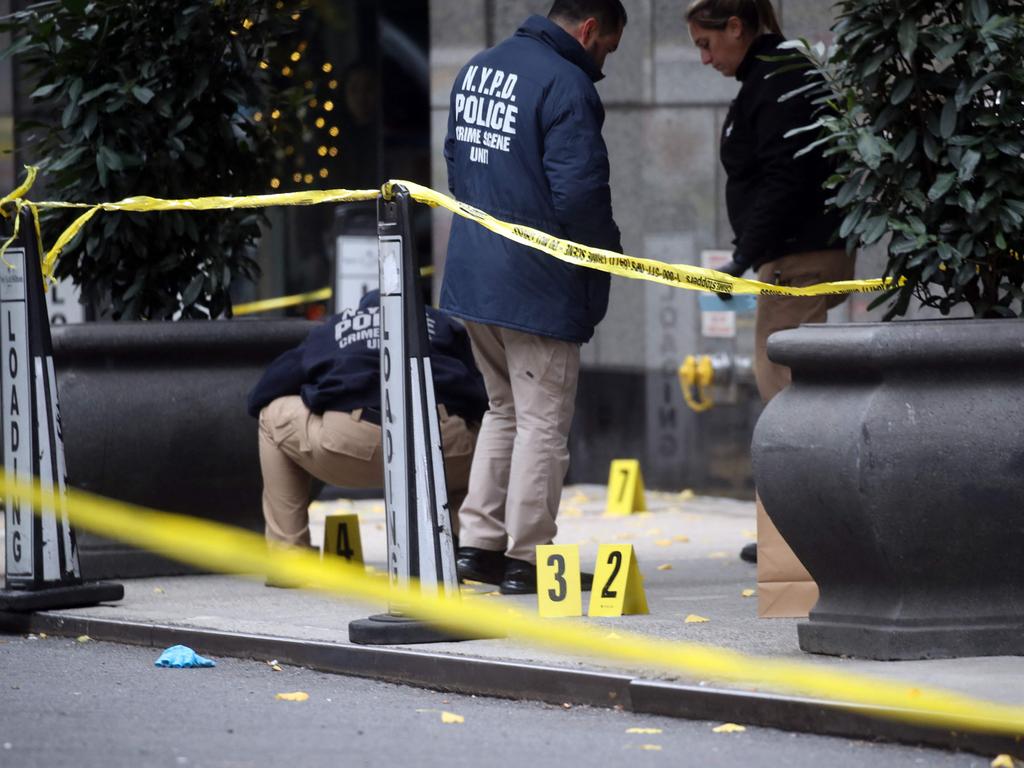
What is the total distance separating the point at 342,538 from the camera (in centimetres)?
838

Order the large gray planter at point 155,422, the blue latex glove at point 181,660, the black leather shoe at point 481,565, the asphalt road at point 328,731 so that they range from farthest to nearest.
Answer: the large gray planter at point 155,422
the black leather shoe at point 481,565
the blue latex glove at point 181,660
the asphalt road at point 328,731

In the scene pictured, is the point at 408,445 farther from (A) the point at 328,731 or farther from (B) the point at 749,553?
(B) the point at 749,553

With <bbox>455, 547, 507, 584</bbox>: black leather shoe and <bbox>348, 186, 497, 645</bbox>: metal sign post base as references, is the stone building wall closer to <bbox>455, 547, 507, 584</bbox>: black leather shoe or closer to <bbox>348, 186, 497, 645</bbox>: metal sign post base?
<bbox>455, 547, 507, 584</bbox>: black leather shoe

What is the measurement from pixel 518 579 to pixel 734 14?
237cm

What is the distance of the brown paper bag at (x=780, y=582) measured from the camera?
6.79m

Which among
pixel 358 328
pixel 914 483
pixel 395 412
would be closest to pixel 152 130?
pixel 358 328

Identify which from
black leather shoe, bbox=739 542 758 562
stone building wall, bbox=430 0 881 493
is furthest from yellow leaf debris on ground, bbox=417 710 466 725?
stone building wall, bbox=430 0 881 493

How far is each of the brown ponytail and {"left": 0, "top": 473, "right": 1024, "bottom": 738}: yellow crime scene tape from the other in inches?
99.3

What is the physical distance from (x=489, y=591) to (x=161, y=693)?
185 cm

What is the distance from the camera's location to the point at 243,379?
873cm

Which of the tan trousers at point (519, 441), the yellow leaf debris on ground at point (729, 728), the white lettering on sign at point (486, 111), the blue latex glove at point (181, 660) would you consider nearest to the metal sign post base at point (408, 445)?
the blue latex glove at point (181, 660)

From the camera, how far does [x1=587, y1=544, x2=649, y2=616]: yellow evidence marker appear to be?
22.5 feet

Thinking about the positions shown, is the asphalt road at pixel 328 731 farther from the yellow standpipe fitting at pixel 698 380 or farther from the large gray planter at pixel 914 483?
the yellow standpipe fitting at pixel 698 380

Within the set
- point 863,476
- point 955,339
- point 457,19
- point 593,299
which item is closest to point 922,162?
point 955,339
